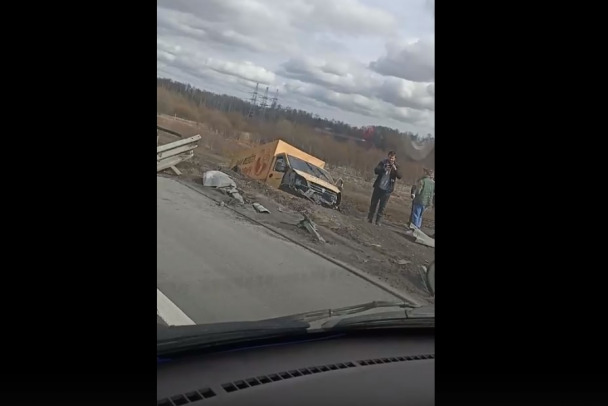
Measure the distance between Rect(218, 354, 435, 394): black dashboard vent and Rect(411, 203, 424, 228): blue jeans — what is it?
1.00 meters

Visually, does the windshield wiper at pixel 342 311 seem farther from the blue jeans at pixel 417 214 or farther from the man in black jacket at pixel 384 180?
the man in black jacket at pixel 384 180

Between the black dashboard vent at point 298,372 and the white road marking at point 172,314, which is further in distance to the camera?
the white road marking at point 172,314

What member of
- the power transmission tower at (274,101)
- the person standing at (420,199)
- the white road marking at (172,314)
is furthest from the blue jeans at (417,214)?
the white road marking at (172,314)

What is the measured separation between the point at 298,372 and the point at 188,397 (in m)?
0.62

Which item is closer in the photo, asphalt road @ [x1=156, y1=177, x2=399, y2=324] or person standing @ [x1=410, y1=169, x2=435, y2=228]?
asphalt road @ [x1=156, y1=177, x2=399, y2=324]

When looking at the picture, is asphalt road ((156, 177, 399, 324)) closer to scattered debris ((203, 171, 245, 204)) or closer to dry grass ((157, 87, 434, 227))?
scattered debris ((203, 171, 245, 204))

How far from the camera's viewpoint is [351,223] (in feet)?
14.6

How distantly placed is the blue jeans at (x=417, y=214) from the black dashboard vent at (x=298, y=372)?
39.2 inches

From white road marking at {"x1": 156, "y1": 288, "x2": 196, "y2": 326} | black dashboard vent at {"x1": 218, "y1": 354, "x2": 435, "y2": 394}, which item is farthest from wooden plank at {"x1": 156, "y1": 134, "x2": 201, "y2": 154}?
black dashboard vent at {"x1": 218, "y1": 354, "x2": 435, "y2": 394}

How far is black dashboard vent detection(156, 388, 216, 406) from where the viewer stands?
2.50 meters

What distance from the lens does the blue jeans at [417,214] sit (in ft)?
13.7

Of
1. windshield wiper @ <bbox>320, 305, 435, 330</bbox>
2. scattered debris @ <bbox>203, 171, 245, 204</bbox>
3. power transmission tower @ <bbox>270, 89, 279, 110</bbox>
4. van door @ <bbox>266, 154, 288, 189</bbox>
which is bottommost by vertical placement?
windshield wiper @ <bbox>320, 305, 435, 330</bbox>
